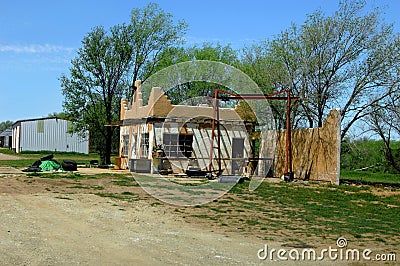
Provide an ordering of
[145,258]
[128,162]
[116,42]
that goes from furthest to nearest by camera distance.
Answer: [116,42] → [128,162] → [145,258]

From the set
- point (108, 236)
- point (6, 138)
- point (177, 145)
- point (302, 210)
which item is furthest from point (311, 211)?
point (6, 138)

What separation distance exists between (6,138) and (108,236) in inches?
3264

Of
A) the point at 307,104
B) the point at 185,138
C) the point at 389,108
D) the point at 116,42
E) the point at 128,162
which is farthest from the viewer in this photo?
the point at 116,42

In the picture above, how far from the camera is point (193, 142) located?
26188mm

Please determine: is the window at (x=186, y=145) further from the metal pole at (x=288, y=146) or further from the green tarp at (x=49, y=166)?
the green tarp at (x=49, y=166)

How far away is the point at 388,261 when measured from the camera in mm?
7828

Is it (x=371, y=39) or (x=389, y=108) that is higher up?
(x=371, y=39)

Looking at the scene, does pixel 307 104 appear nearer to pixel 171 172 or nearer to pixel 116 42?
pixel 171 172

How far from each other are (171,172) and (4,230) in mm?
16189

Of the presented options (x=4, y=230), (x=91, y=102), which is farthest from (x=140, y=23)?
(x=4, y=230)

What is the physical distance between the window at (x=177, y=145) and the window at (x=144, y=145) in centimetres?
149

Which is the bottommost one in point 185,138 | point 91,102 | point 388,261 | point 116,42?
point 388,261
